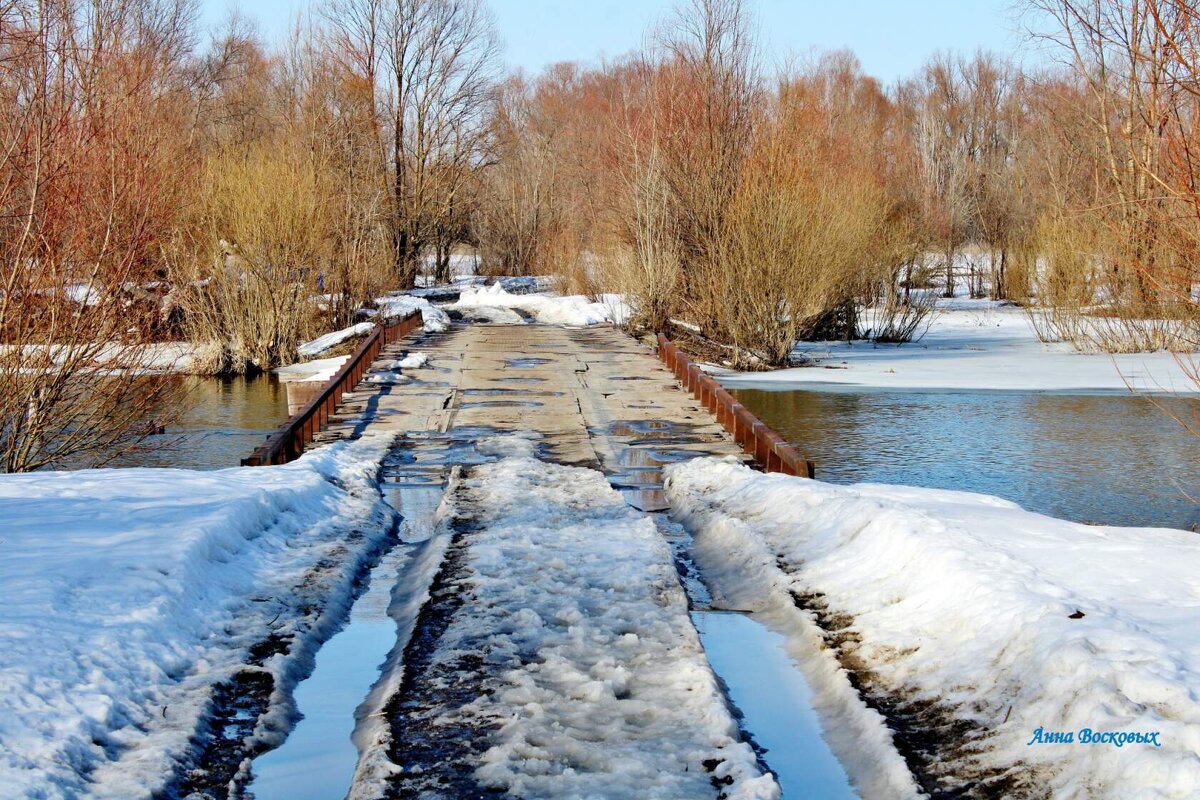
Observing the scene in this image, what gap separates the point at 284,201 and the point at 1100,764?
1930 centimetres

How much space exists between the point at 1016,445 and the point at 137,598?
1032cm

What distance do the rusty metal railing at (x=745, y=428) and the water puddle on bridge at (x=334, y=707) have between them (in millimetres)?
3655

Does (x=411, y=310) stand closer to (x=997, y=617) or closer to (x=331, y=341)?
(x=331, y=341)

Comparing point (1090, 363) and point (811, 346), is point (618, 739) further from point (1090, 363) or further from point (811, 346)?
point (811, 346)

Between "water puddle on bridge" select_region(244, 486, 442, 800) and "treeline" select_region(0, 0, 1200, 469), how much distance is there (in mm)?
4115

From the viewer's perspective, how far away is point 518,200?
46.1 metres

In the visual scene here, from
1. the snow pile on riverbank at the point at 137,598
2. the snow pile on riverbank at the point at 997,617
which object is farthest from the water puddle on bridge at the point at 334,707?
the snow pile on riverbank at the point at 997,617

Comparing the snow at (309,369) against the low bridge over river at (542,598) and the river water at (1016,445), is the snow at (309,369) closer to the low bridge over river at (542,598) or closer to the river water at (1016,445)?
the low bridge over river at (542,598)

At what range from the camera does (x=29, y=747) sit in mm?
3785

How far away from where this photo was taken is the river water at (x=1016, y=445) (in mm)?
10359

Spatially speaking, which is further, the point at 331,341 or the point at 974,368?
the point at 331,341

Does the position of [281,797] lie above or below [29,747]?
below

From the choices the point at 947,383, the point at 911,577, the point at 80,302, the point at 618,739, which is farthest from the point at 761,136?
the point at 618,739

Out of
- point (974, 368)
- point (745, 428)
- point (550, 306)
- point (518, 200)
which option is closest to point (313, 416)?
point (745, 428)
